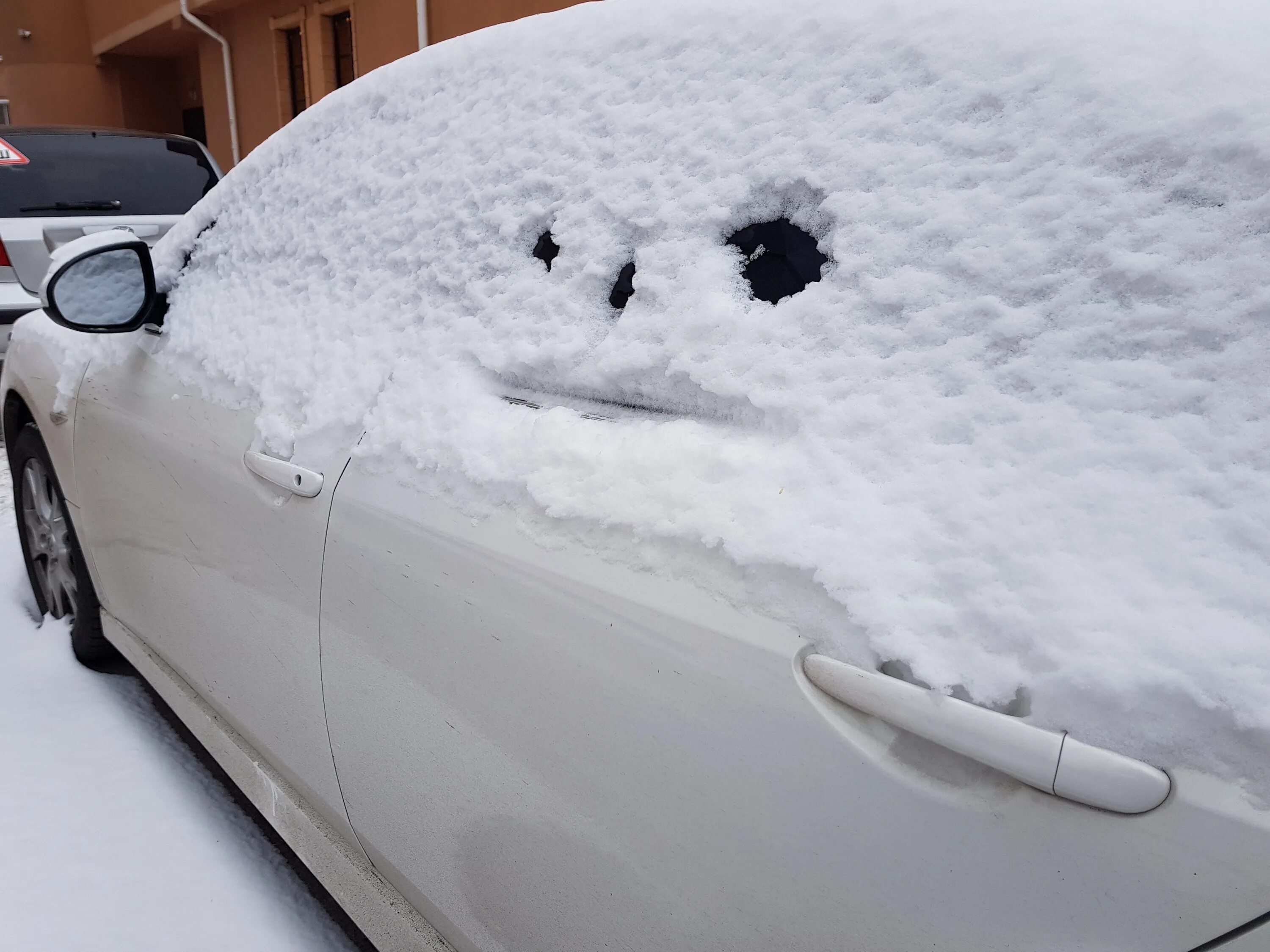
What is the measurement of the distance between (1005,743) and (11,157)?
6.79 metres

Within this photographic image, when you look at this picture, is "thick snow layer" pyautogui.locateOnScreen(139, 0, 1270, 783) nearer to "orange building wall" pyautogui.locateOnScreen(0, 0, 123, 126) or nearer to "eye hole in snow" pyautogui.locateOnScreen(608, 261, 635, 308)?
"eye hole in snow" pyautogui.locateOnScreen(608, 261, 635, 308)

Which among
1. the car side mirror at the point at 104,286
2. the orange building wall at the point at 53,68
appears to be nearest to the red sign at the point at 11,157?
the car side mirror at the point at 104,286

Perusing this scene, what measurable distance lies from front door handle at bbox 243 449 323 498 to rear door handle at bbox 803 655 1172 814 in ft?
2.93

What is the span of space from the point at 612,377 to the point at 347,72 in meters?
11.1

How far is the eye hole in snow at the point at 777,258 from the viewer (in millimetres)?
1046

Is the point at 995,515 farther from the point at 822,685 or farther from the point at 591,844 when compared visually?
the point at 591,844

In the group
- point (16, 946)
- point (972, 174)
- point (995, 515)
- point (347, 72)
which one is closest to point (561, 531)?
point (995, 515)

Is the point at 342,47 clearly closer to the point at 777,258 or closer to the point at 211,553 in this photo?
the point at 211,553

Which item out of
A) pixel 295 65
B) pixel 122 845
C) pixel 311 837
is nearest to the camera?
pixel 311 837

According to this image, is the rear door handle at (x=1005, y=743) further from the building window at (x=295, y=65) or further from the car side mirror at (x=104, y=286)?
the building window at (x=295, y=65)

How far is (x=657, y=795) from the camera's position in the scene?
37.6 inches

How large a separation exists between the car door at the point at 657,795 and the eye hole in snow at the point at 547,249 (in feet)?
1.25

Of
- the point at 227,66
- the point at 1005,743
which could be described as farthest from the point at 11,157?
the point at 227,66

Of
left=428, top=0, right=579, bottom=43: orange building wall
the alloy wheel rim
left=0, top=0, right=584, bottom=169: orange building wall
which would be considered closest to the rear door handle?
the alloy wheel rim
